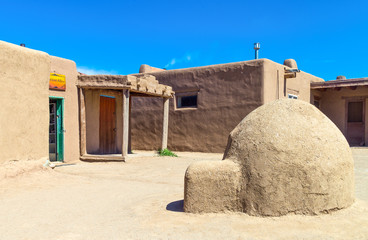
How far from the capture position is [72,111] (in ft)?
29.3

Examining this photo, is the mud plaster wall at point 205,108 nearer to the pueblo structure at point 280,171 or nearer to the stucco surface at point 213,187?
the pueblo structure at point 280,171

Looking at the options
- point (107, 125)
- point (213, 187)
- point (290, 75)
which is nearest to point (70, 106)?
point (107, 125)


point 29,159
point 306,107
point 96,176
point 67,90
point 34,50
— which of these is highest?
point 34,50

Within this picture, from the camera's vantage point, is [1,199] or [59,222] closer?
[59,222]

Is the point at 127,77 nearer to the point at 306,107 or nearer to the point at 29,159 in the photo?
the point at 29,159

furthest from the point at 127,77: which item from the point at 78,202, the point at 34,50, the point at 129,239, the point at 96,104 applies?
the point at 129,239

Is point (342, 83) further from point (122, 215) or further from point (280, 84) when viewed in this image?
point (122, 215)

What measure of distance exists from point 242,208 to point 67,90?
665 centimetres

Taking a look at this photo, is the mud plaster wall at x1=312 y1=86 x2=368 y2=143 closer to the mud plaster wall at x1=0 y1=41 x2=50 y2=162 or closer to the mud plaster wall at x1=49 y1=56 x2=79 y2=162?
the mud plaster wall at x1=49 y1=56 x2=79 y2=162

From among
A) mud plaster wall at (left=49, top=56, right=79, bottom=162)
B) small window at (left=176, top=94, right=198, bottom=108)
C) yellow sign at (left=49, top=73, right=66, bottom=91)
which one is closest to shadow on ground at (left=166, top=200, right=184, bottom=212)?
mud plaster wall at (left=49, top=56, right=79, bottom=162)

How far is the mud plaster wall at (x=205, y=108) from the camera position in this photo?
1155 centimetres

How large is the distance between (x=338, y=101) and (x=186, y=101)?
24.1 ft

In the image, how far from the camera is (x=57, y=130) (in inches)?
337

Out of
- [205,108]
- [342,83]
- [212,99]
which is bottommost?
[205,108]
